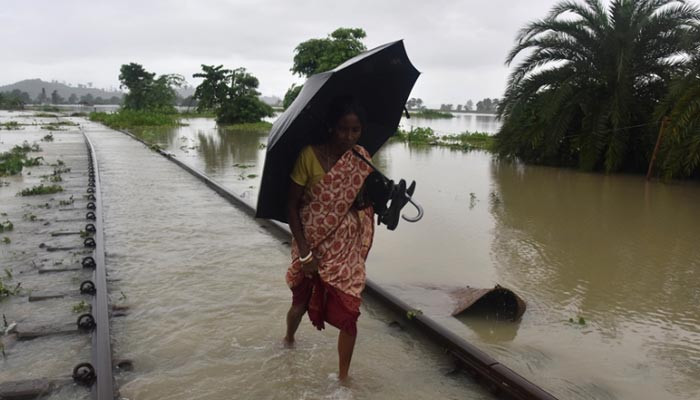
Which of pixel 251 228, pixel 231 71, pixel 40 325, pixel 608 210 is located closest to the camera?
pixel 40 325

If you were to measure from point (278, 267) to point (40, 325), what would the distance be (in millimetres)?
2082

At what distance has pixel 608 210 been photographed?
848cm

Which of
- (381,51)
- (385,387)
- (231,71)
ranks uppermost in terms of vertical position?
(231,71)

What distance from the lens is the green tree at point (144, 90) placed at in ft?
164

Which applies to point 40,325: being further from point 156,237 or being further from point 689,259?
point 689,259

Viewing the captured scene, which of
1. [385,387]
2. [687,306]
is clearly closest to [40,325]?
[385,387]

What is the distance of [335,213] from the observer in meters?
2.74

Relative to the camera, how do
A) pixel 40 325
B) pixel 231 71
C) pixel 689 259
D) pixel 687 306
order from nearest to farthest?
pixel 40 325 < pixel 687 306 < pixel 689 259 < pixel 231 71

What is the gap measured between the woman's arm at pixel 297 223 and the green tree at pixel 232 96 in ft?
121

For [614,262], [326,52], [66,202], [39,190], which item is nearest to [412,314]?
[614,262]

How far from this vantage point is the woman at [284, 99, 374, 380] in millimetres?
2709

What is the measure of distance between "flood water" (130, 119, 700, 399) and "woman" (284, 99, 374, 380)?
132 centimetres

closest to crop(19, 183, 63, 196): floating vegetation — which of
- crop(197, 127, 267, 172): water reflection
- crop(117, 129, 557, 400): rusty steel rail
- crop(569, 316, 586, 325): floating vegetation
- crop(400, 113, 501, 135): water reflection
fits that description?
crop(197, 127, 267, 172): water reflection

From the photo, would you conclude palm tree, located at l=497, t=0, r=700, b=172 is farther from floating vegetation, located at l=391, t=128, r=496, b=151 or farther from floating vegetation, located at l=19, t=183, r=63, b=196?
floating vegetation, located at l=19, t=183, r=63, b=196
